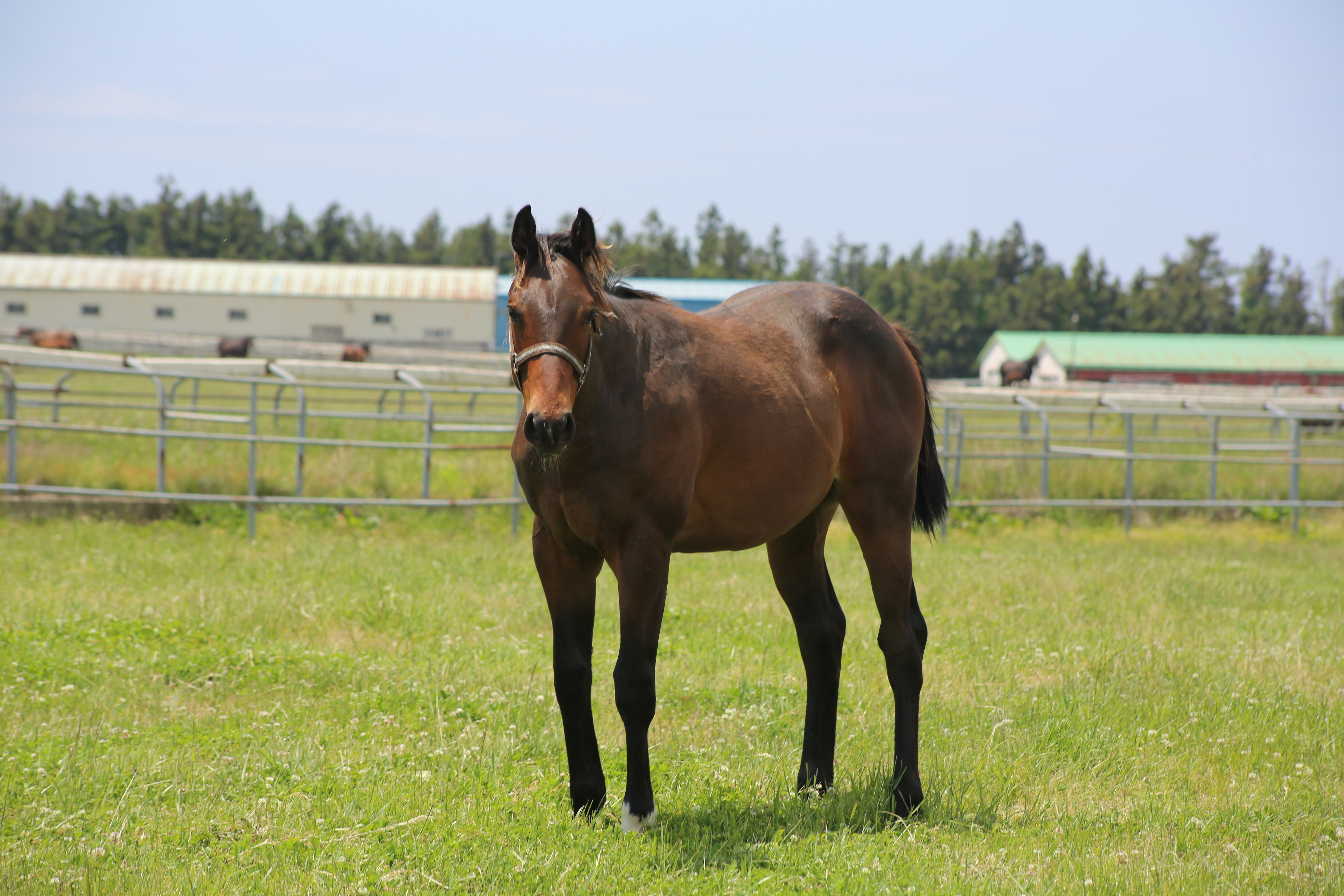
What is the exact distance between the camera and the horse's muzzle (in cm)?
292

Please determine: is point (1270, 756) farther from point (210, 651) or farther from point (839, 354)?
point (210, 651)

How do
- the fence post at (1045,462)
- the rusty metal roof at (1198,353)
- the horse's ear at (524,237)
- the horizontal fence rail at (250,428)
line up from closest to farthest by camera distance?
the horse's ear at (524,237) < the horizontal fence rail at (250,428) < the fence post at (1045,462) < the rusty metal roof at (1198,353)

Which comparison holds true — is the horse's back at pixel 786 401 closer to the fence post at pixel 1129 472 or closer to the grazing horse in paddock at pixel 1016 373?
the fence post at pixel 1129 472

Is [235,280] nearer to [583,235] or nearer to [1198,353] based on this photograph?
[583,235]

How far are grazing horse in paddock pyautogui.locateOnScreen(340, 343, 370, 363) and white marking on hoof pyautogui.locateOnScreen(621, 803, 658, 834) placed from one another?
33.8m

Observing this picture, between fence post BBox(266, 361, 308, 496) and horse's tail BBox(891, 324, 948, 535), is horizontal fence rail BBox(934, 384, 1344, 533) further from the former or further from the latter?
fence post BBox(266, 361, 308, 496)

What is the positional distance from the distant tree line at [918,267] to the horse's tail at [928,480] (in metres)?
62.4

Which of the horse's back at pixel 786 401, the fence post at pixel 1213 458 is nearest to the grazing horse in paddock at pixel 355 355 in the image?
the fence post at pixel 1213 458

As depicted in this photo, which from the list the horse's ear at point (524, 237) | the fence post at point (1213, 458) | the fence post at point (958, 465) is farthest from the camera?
the fence post at point (1213, 458)

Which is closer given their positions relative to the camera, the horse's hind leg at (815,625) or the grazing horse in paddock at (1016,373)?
the horse's hind leg at (815,625)

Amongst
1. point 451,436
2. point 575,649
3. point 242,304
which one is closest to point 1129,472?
point 451,436

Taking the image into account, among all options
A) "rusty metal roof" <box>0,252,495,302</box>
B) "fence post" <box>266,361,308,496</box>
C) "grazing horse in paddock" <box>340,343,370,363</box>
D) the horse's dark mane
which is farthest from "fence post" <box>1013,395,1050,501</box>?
"rusty metal roof" <box>0,252,495,302</box>

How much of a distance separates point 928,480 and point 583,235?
215 centimetres

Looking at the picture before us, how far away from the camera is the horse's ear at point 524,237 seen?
3164mm
